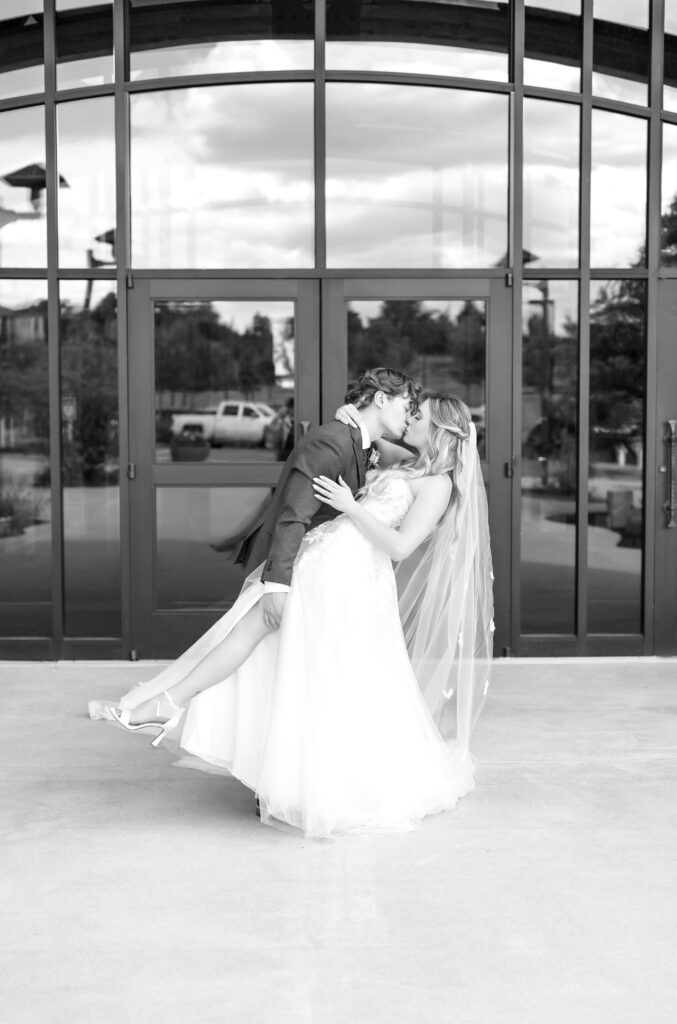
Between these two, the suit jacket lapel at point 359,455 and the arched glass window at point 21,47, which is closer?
the suit jacket lapel at point 359,455

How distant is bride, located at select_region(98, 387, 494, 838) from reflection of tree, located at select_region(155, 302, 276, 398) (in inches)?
91.2

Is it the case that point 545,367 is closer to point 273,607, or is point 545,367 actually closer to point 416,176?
point 416,176

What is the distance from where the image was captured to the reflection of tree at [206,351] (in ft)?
21.6

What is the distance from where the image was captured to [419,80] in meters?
6.55

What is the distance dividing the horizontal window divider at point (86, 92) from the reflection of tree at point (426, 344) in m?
1.88

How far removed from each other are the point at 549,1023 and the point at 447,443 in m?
2.14

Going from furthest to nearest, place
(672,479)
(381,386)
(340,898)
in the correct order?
(672,479) < (381,386) < (340,898)

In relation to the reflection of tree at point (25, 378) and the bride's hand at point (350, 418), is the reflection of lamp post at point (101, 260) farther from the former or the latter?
the bride's hand at point (350, 418)

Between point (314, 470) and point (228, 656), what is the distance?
727 mm

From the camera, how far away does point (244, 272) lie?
6.52 meters

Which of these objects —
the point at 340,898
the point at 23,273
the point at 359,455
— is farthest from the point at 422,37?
the point at 340,898

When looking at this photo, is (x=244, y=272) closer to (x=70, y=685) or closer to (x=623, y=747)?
(x=70, y=685)

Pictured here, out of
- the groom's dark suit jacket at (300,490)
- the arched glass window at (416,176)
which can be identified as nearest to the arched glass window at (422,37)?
the arched glass window at (416,176)

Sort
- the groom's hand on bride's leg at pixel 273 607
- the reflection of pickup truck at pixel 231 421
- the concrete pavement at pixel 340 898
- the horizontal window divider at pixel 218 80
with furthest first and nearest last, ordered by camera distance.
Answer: the reflection of pickup truck at pixel 231 421 → the horizontal window divider at pixel 218 80 → the groom's hand on bride's leg at pixel 273 607 → the concrete pavement at pixel 340 898
